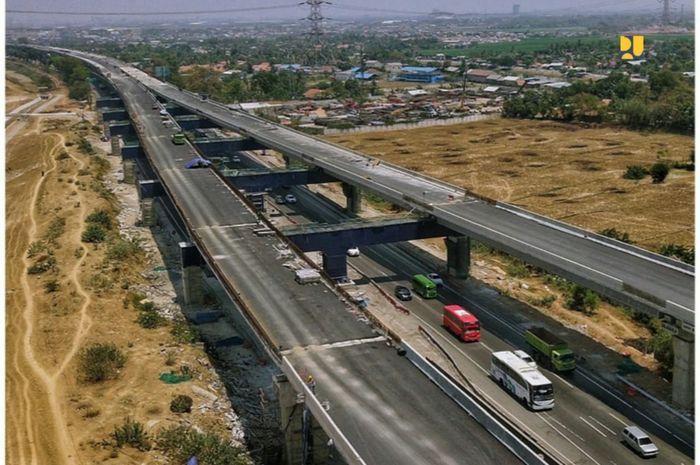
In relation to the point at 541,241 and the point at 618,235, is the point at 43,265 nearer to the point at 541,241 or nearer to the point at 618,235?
the point at 541,241

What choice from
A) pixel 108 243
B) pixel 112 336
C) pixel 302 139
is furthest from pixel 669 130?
pixel 112 336

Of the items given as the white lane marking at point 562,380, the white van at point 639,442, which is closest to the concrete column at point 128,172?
the white lane marking at point 562,380

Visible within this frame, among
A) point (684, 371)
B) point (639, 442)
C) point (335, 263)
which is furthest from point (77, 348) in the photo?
point (684, 371)

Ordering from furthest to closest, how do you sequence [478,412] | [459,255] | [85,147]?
[85,147], [459,255], [478,412]

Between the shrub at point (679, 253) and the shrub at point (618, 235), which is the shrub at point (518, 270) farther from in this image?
the shrub at point (679, 253)

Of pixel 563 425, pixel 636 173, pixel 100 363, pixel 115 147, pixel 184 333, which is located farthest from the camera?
pixel 115 147

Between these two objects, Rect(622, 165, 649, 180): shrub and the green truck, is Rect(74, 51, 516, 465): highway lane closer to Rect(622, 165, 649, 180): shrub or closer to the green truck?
the green truck

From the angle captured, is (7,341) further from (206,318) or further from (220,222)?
(220,222)

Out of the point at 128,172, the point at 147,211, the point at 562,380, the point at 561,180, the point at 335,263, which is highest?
the point at 128,172
